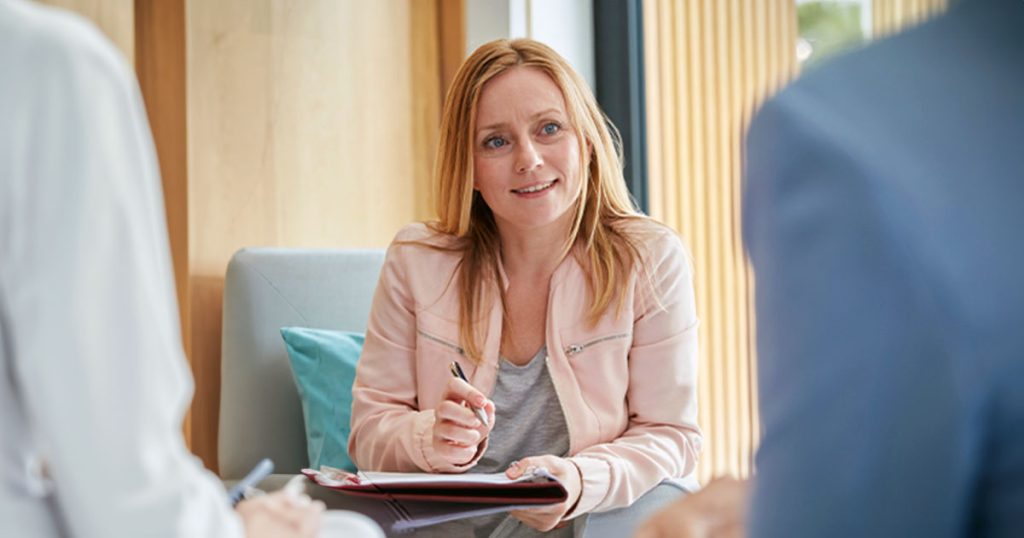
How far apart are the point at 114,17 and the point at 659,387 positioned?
152 centimetres

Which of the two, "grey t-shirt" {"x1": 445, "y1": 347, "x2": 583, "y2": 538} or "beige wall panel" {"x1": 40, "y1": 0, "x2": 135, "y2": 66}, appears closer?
"grey t-shirt" {"x1": 445, "y1": 347, "x2": 583, "y2": 538}

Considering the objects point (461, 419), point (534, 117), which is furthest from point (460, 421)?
point (534, 117)

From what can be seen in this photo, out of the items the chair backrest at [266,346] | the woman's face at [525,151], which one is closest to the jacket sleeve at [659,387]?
the woman's face at [525,151]

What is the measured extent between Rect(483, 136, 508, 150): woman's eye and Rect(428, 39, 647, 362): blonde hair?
3 centimetres

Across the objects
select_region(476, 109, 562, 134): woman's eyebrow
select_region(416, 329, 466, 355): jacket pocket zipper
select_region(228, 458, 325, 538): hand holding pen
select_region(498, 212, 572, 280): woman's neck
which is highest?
select_region(476, 109, 562, 134): woman's eyebrow

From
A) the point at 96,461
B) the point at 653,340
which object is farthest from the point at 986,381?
the point at 653,340

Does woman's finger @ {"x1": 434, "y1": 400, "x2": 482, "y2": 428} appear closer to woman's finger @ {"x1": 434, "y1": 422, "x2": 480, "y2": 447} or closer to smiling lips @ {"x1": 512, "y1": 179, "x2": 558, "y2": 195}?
woman's finger @ {"x1": 434, "y1": 422, "x2": 480, "y2": 447}

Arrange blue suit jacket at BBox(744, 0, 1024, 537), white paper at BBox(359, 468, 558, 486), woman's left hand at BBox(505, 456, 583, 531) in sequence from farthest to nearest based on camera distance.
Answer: woman's left hand at BBox(505, 456, 583, 531), white paper at BBox(359, 468, 558, 486), blue suit jacket at BBox(744, 0, 1024, 537)

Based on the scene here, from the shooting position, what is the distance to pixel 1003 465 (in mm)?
573

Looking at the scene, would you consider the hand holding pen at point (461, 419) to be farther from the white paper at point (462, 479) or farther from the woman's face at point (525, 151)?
the woman's face at point (525, 151)

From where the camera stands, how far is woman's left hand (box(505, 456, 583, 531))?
69.5 inches

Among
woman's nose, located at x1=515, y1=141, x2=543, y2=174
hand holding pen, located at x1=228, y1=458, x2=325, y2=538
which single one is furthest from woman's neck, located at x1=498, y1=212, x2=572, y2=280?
hand holding pen, located at x1=228, y1=458, x2=325, y2=538

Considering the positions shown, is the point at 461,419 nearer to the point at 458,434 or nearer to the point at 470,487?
the point at 458,434

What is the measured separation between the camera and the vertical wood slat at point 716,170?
3.13 m
